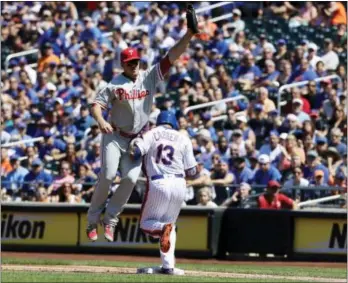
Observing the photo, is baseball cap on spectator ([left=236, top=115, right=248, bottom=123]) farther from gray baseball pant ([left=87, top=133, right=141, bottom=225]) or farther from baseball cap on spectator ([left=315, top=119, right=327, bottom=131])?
gray baseball pant ([left=87, top=133, right=141, bottom=225])

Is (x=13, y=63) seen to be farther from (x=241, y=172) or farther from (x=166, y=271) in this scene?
(x=166, y=271)

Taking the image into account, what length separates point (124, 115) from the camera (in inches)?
534

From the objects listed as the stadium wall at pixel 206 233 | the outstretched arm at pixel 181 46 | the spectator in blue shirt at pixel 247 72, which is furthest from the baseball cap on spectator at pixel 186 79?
the outstretched arm at pixel 181 46

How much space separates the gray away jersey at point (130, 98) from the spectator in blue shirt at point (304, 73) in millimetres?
9130

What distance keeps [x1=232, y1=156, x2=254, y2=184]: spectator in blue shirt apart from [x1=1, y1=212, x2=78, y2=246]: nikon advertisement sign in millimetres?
2592

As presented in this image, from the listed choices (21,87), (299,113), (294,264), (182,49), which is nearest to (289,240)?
(294,264)

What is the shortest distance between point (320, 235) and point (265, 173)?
156 centimetres

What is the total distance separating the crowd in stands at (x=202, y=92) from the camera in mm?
19578

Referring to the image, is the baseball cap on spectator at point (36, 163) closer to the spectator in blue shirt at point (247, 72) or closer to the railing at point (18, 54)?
the spectator in blue shirt at point (247, 72)

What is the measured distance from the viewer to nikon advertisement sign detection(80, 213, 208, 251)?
18578mm

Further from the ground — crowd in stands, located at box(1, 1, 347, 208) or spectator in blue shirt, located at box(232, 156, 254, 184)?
crowd in stands, located at box(1, 1, 347, 208)

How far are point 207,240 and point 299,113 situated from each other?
3653mm

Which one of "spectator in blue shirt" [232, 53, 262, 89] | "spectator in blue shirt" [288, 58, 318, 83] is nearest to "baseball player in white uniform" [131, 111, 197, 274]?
"spectator in blue shirt" [288, 58, 318, 83]

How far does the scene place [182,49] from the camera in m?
13.2
